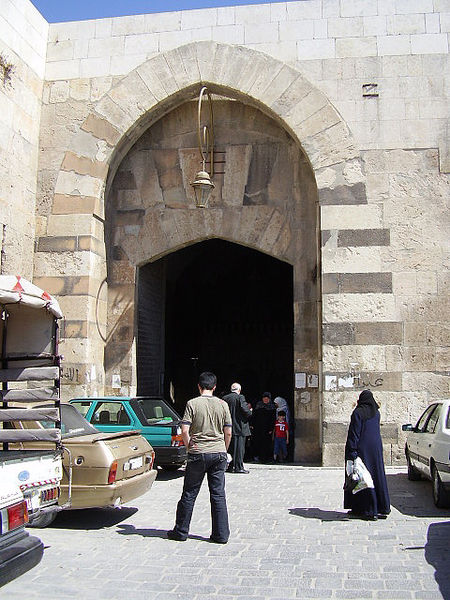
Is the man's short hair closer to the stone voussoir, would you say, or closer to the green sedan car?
the green sedan car

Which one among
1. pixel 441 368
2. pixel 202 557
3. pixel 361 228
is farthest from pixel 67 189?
pixel 202 557

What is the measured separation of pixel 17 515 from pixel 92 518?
2891 millimetres

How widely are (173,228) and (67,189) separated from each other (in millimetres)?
2249

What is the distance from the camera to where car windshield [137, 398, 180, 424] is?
1057 cm

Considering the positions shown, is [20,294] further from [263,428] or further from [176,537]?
[263,428]

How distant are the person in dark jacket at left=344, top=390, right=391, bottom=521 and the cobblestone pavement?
0.56 ft

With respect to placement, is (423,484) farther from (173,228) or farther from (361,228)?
(173,228)

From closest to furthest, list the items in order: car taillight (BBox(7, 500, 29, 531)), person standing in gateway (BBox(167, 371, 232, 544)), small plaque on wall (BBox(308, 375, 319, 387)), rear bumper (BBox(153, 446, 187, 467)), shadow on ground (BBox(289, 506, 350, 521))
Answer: car taillight (BBox(7, 500, 29, 531)), person standing in gateway (BBox(167, 371, 232, 544)), shadow on ground (BBox(289, 506, 350, 521)), rear bumper (BBox(153, 446, 187, 467)), small plaque on wall (BBox(308, 375, 319, 387))

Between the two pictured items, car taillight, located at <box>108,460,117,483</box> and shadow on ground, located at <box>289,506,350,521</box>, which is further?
shadow on ground, located at <box>289,506,350,521</box>

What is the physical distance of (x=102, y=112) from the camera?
12.7 metres

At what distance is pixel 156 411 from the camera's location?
425 inches

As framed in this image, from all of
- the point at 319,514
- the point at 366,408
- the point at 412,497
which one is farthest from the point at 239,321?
the point at 319,514

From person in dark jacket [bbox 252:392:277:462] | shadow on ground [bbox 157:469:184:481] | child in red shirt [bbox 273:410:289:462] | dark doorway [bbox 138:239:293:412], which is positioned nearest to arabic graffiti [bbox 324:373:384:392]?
child in red shirt [bbox 273:410:289:462]

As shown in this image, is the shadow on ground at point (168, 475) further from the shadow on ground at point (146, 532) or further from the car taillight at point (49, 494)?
the car taillight at point (49, 494)
